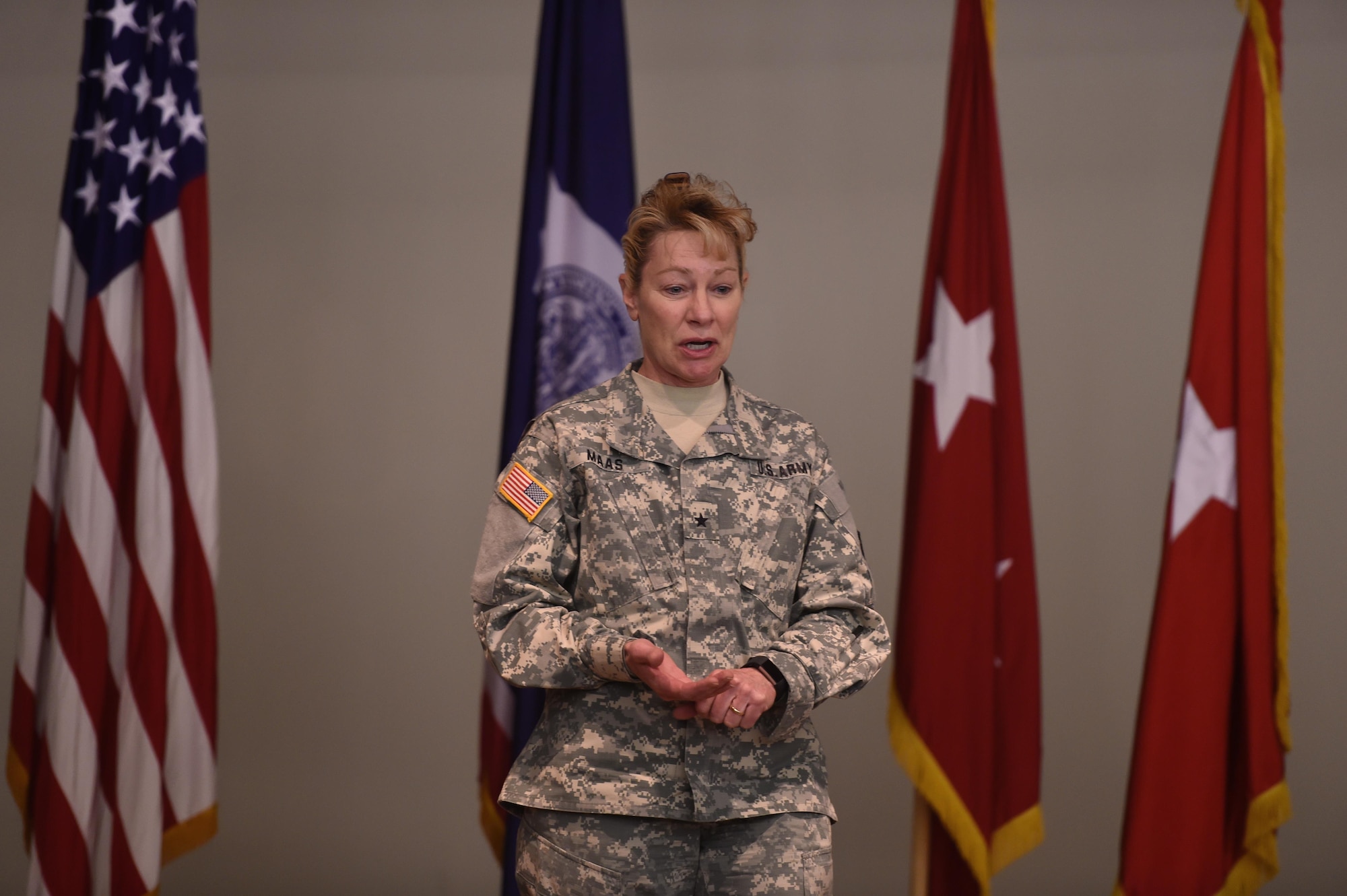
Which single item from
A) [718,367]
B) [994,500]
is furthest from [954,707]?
[718,367]

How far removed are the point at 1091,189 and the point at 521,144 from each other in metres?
1.50

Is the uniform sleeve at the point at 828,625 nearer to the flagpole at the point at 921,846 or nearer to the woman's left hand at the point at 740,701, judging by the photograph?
the woman's left hand at the point at 740,701

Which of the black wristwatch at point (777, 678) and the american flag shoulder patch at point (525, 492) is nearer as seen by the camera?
the black wristwatch at point (777, 678)

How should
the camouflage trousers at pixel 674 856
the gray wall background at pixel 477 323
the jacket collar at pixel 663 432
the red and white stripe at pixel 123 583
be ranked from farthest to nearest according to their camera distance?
1. the gray wall background at pixel 477 323
2. the red and white stripe at pixel 123 583
3. the jacket collar at pixel 663 432
4. the camouflage trousers at pixel 674 856

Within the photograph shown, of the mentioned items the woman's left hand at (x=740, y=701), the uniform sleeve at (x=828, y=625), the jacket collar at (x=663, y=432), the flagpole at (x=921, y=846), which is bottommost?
the flagpole at (x=921, y=846)

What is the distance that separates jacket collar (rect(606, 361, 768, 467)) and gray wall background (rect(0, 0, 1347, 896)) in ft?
5.09

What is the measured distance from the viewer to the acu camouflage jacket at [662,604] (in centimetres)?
138

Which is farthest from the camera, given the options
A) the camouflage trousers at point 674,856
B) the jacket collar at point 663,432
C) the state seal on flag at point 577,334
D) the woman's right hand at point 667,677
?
the state seal on flag at point 577,334

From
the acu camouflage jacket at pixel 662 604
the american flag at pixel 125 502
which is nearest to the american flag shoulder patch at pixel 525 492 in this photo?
the acu camouflage jacket at pixel 662 604

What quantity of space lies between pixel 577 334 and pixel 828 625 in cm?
A: 91

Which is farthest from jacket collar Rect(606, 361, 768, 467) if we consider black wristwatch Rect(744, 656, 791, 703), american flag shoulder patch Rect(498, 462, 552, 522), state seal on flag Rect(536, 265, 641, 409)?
state seal on flag Rect(536, 265, 641, 409)

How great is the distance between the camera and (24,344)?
310cm

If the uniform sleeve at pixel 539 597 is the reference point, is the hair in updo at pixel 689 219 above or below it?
above

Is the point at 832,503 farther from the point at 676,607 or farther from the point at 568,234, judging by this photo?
the point at 568,234
